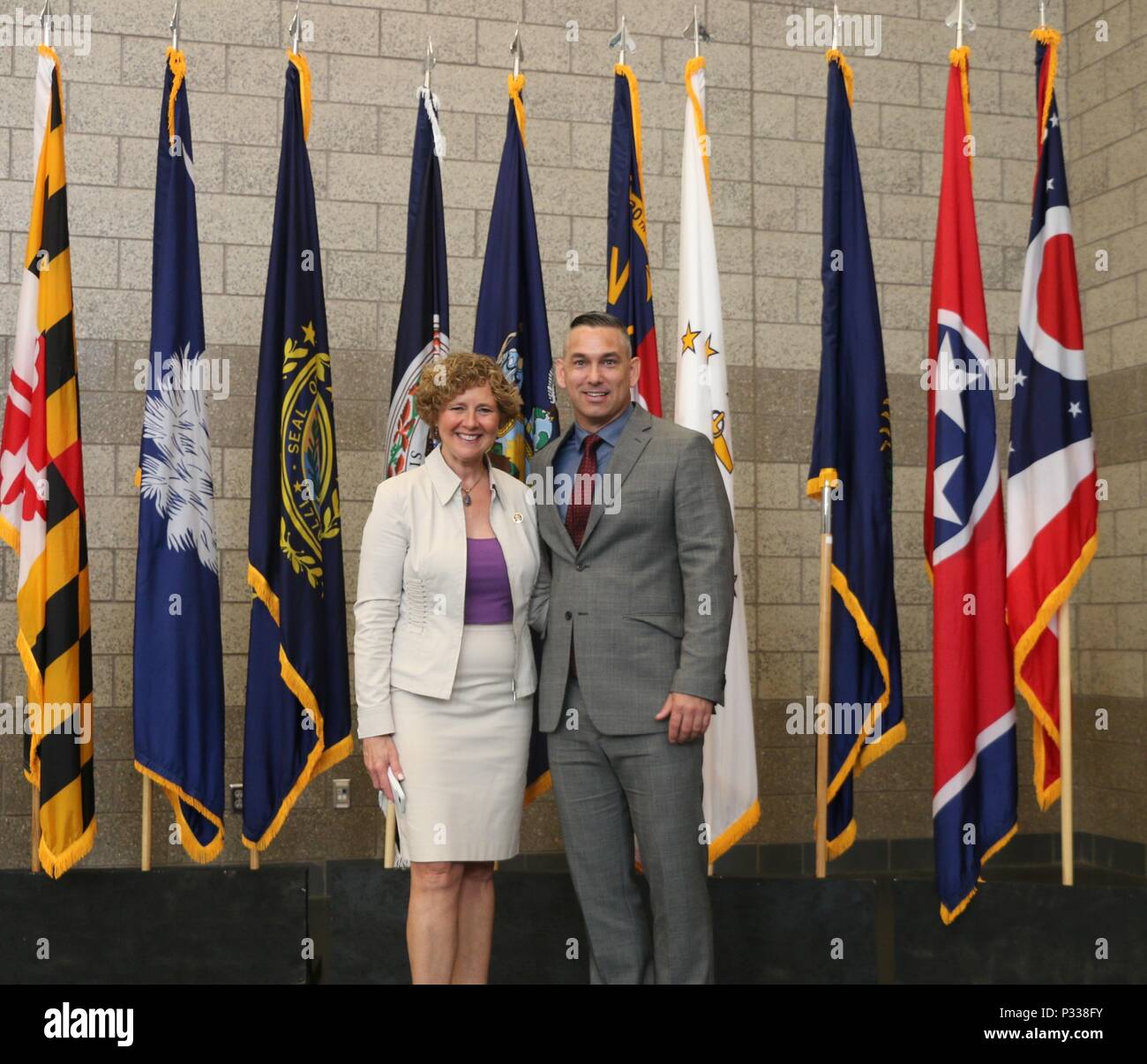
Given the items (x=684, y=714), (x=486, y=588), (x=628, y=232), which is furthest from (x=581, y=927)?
(x=628, y=232)

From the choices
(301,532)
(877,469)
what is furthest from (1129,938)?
(301,532)

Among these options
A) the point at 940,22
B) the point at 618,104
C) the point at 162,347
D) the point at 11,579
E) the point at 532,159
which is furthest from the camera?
the point at 940,22

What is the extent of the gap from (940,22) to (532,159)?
184 cm

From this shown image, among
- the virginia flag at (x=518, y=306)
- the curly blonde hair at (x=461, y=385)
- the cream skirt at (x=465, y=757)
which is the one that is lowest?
the cream skirt at (x=465, y=757)

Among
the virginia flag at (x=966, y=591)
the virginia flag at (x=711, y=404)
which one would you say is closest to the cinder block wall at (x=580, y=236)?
the virginia flag at (x=711, y=404)

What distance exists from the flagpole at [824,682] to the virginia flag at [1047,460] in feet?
1.59

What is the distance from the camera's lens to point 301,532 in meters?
3.52

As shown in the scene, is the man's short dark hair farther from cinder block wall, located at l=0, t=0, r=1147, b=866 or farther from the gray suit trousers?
cinder block wall, located at l=0, t=0, r=1147, b=866

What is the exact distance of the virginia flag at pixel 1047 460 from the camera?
133 inches

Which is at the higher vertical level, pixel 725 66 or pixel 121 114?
pixel 725 66

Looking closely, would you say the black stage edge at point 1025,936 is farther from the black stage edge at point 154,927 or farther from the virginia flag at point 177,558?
the virginia flag at point 177,558

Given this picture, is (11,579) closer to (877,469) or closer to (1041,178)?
(877,469)

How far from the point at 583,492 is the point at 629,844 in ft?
2.64

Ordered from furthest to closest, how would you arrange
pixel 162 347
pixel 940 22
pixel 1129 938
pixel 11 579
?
1. pixel 940 22
2. pixel 11 579
3. pixel 162 347
4. pixel 1129 938
